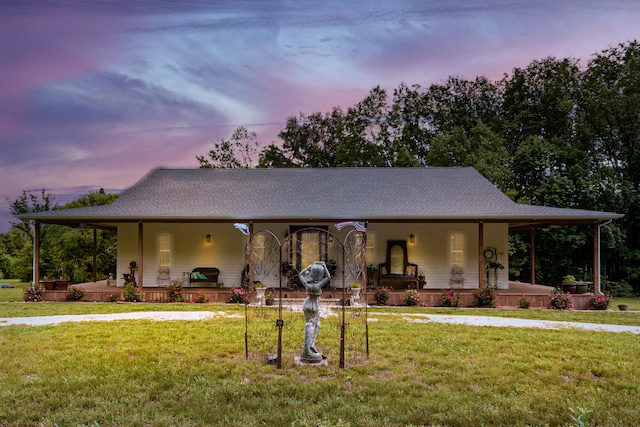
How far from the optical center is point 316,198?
1722 centimetres

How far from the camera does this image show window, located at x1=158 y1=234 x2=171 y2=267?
17.2 meters

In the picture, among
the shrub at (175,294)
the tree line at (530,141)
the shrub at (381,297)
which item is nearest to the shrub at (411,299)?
the shrub at (381,297)

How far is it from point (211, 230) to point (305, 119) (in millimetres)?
22062

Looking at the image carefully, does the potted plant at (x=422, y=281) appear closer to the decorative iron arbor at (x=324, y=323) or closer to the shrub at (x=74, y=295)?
the decorative iron arbor at (x=324, y=323)

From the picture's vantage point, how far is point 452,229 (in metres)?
16.9

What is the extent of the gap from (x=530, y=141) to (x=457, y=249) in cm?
1392

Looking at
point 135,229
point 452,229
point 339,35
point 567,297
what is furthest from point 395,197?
point 135,229

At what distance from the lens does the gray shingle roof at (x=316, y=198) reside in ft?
48.0

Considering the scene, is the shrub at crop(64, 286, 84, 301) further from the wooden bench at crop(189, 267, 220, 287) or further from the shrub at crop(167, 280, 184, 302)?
the wooden bench at crop(189, 267, 220, 287)

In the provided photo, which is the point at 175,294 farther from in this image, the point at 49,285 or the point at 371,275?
the point at 371,275

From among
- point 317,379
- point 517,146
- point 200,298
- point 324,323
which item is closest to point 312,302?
point 317,379

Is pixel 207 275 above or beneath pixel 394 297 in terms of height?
above

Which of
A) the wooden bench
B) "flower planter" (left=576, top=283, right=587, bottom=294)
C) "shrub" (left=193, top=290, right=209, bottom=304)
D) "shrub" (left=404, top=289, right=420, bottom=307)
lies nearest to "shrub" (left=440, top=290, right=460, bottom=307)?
"shrub" (left=404, top=289, right=420, bottom=307)

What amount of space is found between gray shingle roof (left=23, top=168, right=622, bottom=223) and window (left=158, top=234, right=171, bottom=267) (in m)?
1.43
